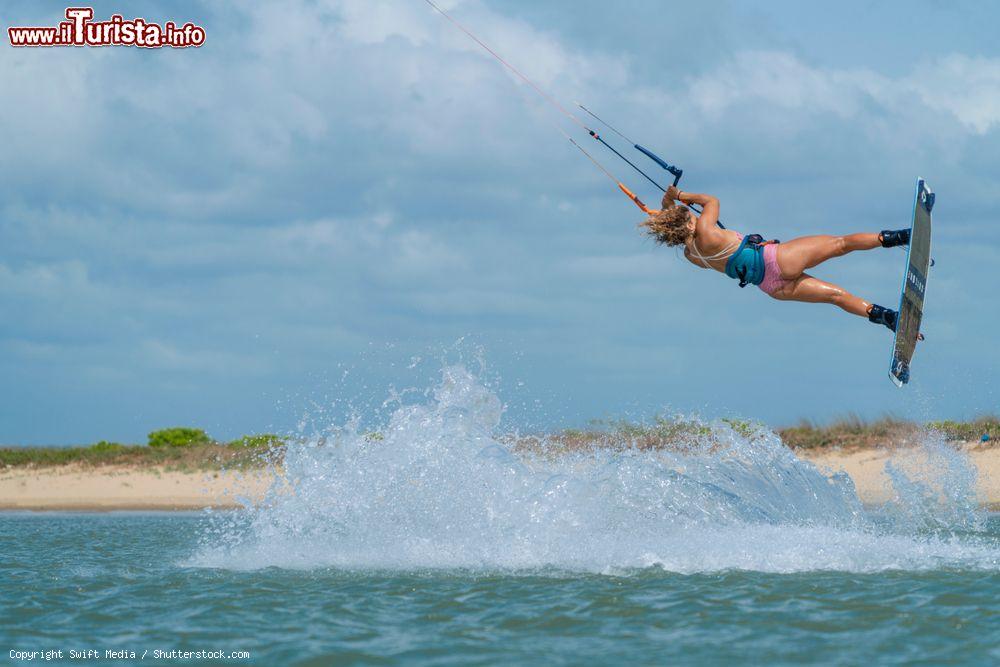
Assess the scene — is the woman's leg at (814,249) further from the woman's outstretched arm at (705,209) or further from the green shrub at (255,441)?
the green shrub at (255,441)

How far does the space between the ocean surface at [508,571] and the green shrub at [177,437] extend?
15.0 meters

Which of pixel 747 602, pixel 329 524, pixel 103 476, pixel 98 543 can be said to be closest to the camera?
pixel 747 602

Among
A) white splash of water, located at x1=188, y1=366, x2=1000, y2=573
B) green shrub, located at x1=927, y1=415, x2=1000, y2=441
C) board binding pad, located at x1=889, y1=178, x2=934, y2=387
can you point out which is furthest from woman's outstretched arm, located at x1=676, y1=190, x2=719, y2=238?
green shrub, located at x1=927, y1=415, x2=1000, y2=441

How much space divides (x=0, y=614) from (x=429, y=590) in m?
3.65

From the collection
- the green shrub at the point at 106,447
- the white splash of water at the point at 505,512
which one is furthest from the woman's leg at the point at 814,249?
the green shrub at the point at 106,447

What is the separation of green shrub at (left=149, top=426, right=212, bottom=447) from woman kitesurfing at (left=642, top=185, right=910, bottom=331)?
21.1 meters

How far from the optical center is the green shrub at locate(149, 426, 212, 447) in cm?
3033

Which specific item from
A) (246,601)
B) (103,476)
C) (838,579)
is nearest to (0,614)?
(246,601)

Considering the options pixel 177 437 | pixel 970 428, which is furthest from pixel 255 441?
pixel 970 428

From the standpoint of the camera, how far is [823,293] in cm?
1141

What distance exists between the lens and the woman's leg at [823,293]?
37.4ft

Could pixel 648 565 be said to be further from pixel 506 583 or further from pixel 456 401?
pixel 456 401

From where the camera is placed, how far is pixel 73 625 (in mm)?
8875

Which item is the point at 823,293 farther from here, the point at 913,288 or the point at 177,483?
the point at 177,483
